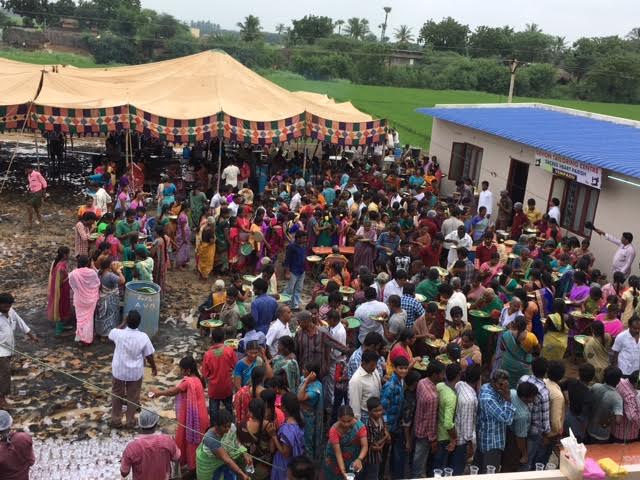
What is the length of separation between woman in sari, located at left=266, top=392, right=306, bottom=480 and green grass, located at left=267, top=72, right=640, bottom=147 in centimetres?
2902

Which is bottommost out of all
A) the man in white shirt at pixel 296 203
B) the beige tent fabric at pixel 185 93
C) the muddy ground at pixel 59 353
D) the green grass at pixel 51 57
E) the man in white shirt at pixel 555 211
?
the muddy ground at pixel 59 353

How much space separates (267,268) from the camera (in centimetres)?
870

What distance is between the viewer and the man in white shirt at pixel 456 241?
10555mm

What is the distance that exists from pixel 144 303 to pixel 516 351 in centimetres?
494

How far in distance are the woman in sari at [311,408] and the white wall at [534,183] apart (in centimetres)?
798

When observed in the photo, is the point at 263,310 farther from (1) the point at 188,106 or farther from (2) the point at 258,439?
(1) the point at 188,106

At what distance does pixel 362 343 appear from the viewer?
290 inches

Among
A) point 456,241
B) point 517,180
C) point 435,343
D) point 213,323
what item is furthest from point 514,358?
point 517,180

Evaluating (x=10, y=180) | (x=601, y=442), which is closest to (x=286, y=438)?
(x=601, y=442)

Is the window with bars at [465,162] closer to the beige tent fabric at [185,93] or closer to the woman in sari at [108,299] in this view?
the beige tent fabric at [185,93]

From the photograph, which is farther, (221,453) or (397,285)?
(397,285)

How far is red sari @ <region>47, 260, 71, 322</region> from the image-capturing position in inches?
347

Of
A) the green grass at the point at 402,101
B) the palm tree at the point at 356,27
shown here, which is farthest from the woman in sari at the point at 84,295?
the palm tree at the point at 356,27

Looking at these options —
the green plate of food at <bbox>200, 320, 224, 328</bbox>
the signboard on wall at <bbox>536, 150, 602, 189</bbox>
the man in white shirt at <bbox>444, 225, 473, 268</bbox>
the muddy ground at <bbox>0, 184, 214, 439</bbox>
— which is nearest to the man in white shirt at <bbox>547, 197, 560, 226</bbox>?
the signboard on wall at <bbox>536, 150, 602, 189</bbox>
